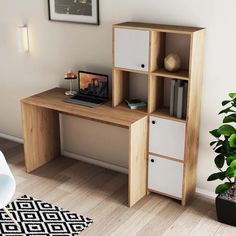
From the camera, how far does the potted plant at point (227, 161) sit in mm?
2846

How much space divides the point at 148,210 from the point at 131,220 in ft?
0.62

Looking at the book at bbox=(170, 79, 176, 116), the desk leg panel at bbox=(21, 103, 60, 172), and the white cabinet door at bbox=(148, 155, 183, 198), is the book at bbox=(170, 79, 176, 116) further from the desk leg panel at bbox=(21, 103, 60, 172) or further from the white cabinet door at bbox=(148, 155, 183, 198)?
the desk leg panel at bbox=(21, 103, 60, 172)

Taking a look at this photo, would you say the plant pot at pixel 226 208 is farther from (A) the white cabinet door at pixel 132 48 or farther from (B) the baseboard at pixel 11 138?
(B) the baseboard at pixel 11 138

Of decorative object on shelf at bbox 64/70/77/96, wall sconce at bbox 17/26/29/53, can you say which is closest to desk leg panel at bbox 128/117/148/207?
decorative object on shelf at bbox 64/70/77/96

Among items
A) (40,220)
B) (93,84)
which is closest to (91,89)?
(93,84)

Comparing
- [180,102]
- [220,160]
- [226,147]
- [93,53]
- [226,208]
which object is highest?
[93,53]

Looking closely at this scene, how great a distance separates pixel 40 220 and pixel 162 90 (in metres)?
1.32

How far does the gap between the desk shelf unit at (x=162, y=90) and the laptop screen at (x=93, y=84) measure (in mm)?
182

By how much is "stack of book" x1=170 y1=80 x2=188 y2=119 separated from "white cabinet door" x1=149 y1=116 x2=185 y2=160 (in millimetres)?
77

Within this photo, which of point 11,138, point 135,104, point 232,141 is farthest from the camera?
point 11,138

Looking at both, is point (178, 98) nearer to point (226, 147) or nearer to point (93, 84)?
point (226, 147)

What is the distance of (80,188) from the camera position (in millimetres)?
3520

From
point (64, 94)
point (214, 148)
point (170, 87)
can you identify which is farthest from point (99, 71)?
point (214, 148)

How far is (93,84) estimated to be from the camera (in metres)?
3.55
